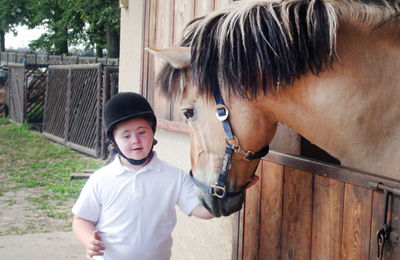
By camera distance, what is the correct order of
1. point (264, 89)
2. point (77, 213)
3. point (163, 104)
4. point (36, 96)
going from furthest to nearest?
point (36, 96) → point (163, 104) → point (77, 213) → point (264, 89)

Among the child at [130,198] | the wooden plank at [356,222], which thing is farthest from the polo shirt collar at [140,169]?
the wooden plank at [356,222]

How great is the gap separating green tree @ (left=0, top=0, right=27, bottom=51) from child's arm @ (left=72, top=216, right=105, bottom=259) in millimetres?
26963

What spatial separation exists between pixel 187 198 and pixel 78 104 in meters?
8.52

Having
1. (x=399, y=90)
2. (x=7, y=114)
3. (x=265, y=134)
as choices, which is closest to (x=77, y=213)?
(x=265, y=134)

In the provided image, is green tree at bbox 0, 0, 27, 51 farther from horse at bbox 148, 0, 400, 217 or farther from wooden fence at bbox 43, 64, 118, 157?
horse at bbox 148, 0, 400, 217

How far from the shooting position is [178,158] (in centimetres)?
330

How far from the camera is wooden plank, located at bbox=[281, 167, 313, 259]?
6.35 feet

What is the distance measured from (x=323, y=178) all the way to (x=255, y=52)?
0.68 meters

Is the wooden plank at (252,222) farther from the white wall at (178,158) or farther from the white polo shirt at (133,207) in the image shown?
the white polo shirt at (133,207)

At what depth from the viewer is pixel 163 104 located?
3.46 m

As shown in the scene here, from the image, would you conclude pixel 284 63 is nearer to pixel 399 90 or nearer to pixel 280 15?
pixel 280 15

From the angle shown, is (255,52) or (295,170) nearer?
(255,52)

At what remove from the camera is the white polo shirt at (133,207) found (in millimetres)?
2016

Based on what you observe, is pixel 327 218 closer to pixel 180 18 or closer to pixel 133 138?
pixel 133 138
